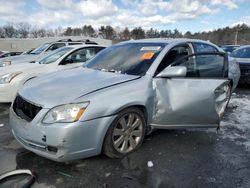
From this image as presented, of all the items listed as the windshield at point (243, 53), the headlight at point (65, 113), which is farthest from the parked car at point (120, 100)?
the windshield at point (243, 53)

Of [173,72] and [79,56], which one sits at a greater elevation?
[79,56]

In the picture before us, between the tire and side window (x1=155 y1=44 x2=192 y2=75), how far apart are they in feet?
2.32

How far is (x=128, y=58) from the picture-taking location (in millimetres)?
4109

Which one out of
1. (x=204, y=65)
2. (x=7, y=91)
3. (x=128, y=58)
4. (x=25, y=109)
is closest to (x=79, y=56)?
(x=7, y=91)

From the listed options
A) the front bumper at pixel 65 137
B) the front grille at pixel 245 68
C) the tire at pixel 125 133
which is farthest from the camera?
the front grille at pixel 245 68

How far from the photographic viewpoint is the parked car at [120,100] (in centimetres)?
292

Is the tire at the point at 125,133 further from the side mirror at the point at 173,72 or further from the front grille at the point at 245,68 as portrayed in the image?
the front grille at the point at 245,68

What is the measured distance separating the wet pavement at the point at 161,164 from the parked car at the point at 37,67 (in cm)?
175

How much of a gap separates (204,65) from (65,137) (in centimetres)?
248

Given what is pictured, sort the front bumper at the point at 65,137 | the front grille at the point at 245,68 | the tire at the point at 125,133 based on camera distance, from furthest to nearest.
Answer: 1. the front grille at the point at 245,68
2. the tire at the point at 125,133
3. the front bumper at the point at 65,137

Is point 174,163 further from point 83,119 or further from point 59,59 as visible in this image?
point 59,59

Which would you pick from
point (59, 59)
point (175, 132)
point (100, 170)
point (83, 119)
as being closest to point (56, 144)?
point (83, 119)

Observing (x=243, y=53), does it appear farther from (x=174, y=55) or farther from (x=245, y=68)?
(x=174, y=55)

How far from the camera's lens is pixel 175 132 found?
174 inches
